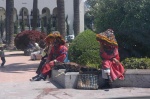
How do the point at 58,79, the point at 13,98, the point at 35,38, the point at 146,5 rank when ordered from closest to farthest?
the point at 13,98 < the point at 58,79 < the point at 146,5 < the point at 35,38

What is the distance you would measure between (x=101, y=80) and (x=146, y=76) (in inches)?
47.3

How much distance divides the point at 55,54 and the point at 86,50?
1.13m

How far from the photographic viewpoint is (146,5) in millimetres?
13141

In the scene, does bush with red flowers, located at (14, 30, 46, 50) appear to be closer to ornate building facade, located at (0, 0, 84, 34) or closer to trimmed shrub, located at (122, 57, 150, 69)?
trimmed shrub, located at (122, 57, 150, 69)

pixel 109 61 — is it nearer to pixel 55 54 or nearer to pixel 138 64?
pixel 138 64

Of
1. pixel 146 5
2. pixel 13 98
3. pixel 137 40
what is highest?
pixel 146 5

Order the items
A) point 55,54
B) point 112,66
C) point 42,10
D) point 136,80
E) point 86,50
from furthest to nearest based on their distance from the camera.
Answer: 1. point 42,10
2. point 86,50
3. point 55,54
4. point 136,80
5. point 112,66

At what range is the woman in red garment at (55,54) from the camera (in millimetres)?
12875

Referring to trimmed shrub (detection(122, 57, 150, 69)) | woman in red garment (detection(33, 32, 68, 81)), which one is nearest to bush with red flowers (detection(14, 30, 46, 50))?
woman in red garment (detection(33, 32, 68, 81))

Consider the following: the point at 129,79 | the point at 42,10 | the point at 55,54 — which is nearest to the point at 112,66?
the point at 129,79

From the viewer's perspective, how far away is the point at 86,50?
1371cm

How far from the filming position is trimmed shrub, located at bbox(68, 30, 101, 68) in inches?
536

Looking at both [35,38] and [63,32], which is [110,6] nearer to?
[63,32]

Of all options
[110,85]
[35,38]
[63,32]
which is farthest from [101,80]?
[35,38]
